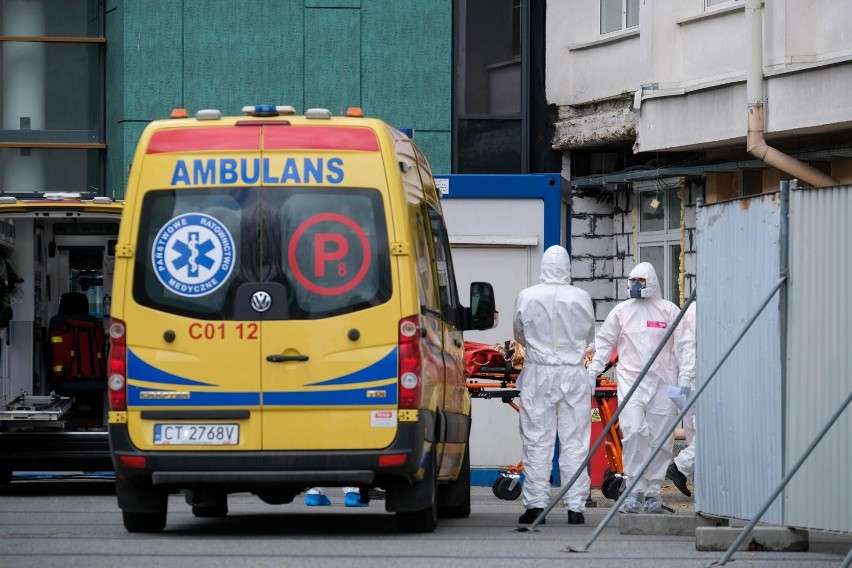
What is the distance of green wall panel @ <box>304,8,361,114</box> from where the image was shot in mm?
22984

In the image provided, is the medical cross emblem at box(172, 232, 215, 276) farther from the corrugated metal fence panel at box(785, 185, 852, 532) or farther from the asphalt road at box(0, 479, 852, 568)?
the corrugated metal fence panel at box(785, 185, 852, 532)

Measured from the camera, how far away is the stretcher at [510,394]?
1482 centimetres

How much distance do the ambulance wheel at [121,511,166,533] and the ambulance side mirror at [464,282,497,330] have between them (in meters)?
2.45

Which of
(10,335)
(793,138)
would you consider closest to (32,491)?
(10,335)

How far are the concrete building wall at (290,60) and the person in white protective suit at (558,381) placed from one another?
10325mm

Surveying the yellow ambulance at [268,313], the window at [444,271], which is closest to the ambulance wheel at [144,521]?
the yellow ambulance at [268,313]

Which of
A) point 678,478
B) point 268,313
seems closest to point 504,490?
point 678,478

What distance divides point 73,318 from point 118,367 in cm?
679

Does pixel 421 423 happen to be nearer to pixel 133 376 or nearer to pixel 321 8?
pixel 133 376

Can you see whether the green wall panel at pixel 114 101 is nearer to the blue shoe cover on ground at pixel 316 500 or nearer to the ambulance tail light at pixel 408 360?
the blue shoe cover on ground at pixel 316 500

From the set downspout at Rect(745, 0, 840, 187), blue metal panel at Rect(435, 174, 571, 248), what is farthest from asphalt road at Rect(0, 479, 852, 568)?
downspout at Rect(745, 0, 840, 187)

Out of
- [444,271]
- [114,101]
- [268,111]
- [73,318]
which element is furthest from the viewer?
[114,101]

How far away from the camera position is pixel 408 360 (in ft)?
33.9

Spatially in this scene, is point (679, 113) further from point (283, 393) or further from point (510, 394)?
point (283, 393)
